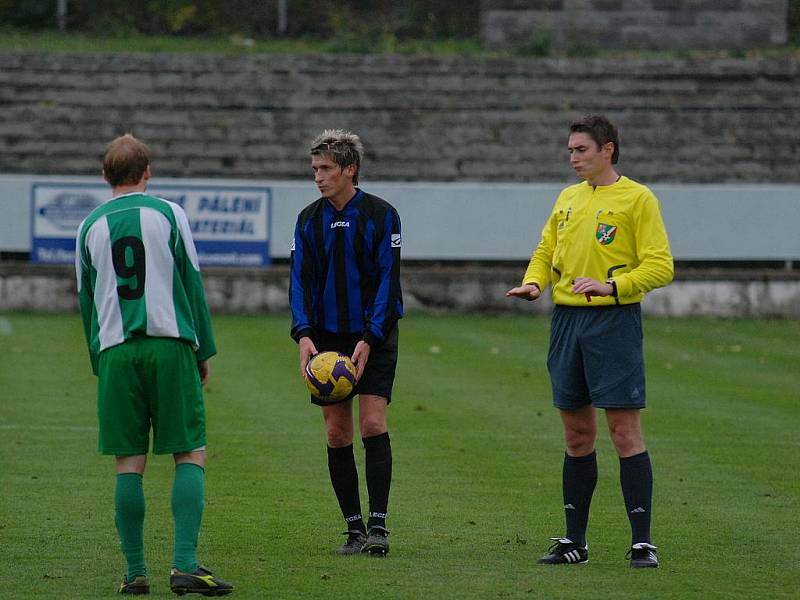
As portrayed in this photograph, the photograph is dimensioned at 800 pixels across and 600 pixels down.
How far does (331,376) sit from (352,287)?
0.47 meters

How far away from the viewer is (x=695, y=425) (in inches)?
488

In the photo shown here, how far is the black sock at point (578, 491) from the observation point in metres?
7.09

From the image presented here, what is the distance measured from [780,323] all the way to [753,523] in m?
16.0

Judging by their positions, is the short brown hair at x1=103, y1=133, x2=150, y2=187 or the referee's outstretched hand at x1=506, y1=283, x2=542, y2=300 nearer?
the short brown hair at x1=103, y1=133, x2=150, y2=187

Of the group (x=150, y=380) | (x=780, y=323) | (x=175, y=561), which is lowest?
(x=780, y=323)

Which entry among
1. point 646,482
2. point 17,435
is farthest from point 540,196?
point 646,482

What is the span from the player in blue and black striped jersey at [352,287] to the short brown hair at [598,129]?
100 cm

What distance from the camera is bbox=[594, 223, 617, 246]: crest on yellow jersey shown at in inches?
272

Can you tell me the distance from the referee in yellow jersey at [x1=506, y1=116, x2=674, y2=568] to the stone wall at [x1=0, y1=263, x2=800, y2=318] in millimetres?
17165

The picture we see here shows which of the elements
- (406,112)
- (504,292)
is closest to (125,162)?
(504,292)

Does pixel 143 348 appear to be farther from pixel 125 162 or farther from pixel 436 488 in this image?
pixel 436 488

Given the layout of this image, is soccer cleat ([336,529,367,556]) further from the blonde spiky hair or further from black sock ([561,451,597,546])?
the blonde spiky hair

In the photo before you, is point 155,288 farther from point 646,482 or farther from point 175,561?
point 646,482

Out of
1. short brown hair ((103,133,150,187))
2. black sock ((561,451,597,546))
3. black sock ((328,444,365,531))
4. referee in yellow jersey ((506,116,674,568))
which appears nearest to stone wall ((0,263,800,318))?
black sock ((328,444,365,531))
